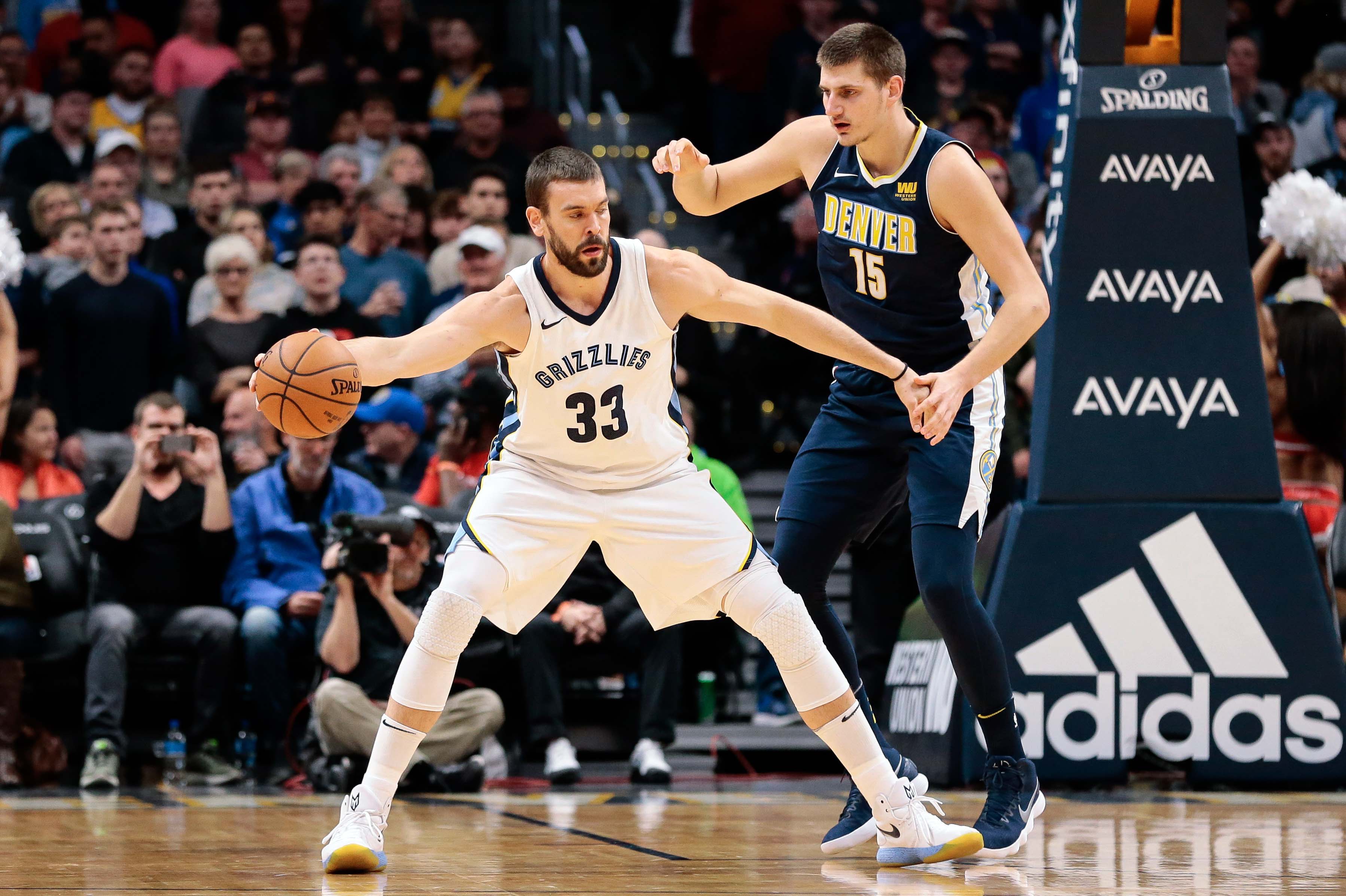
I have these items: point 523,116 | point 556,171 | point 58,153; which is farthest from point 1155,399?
point 58,153

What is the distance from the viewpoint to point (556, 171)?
526 cm

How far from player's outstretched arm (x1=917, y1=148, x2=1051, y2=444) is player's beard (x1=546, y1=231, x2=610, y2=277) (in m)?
1.06

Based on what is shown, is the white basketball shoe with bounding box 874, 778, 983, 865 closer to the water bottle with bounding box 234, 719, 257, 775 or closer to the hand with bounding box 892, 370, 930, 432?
the hand with bounding box 892, 370, 930, 432

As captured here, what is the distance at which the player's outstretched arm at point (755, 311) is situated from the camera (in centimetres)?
521

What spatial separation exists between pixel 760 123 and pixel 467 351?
30.1 ft

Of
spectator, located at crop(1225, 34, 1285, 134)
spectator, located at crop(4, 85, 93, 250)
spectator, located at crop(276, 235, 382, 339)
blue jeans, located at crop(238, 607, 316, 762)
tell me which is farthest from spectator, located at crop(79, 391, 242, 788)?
spectator, located at crop(1225, 34, 1285, 134)

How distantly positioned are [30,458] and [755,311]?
6073 millimetres

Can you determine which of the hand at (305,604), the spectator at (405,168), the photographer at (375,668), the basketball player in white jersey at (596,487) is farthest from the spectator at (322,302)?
the basketball player in white jersey at (596,487)

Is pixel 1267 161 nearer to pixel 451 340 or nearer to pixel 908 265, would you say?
pixel 908 265

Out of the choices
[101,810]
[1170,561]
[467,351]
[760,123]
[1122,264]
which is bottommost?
[101,810]

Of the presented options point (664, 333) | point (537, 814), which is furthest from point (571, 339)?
point (537, 814)

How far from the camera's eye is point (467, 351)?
205 inches

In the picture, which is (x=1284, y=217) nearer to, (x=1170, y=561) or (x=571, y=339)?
(x=1170, y=561)

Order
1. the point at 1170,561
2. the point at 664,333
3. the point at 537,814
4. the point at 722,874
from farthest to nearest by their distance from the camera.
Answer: the point at 1170,561, the point at 537,814, the point at 664,333, the point at 722,874
